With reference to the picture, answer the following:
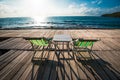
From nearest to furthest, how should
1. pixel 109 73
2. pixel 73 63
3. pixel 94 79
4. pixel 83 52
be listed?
pixel 94 79, pixel 109 73, pixel 73 63, pixel 83 52

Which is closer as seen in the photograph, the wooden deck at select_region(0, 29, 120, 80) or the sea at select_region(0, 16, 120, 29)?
the wooden deck at select_region(0, 29, 120, 80)

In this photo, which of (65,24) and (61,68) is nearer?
(61,68)

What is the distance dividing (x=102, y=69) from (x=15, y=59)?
3.12 m

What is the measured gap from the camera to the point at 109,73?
2771mm

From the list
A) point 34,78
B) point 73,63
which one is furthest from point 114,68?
point 34,78

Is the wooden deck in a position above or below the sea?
above

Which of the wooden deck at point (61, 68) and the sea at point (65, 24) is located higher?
the wooden deck at point (61, 68)

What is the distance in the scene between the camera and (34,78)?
8.24ft

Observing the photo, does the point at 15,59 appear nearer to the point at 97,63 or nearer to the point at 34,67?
the point at 34,67

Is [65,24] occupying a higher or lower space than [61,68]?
lower

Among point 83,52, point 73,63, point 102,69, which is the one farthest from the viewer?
point 83,52

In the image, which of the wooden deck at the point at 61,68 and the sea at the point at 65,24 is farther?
the sea at the point at 65,24

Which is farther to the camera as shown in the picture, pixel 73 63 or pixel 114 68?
pixel 73 63

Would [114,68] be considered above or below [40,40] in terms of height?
below
